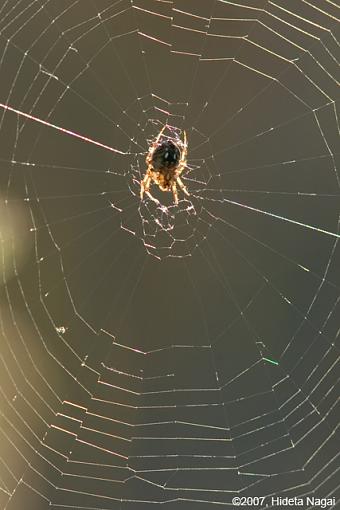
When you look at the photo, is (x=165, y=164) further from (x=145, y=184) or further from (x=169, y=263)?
(x=169, y=263)

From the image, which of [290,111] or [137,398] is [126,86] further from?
[137,398]

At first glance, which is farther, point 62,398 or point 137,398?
point 137,398

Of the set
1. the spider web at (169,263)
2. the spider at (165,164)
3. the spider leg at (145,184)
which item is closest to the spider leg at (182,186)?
the spider at (165,164)

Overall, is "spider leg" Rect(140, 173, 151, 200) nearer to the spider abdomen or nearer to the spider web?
the spider abdomen

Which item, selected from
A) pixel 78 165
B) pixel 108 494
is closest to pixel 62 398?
pixel 108 494

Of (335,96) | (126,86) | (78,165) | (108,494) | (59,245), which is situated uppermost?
Answer: (335,96)

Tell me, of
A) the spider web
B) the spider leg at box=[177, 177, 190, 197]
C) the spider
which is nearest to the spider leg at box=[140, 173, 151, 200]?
the spider
